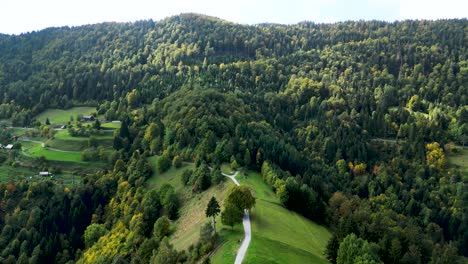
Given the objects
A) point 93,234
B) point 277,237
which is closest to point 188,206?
point 93,234

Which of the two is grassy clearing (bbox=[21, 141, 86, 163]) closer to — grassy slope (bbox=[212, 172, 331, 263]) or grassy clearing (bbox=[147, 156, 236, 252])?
grassy clearing (bbox=[147, 156, 236, 252])

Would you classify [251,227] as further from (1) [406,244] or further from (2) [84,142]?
(2) [84,142]

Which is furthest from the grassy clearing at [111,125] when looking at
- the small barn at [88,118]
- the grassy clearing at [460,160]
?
the grassy clearing at [460,160]

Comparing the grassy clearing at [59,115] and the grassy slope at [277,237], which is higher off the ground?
the grassy slope at [277,237]

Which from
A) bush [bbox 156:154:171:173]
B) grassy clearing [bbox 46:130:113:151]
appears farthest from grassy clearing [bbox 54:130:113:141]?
bush [bbox 156:154:171:173]

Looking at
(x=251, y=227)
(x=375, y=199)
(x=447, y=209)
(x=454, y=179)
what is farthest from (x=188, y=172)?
(x=454, y=179)

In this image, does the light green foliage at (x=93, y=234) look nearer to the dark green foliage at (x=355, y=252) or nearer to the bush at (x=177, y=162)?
the bush at (x=177, y=162)
